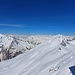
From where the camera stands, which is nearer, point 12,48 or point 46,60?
point 46,60

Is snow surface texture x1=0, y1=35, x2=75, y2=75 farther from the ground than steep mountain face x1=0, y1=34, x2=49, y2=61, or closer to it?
closer to it

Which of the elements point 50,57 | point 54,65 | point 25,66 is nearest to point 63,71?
point 54,65

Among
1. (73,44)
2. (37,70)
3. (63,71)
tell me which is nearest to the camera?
(63,71)

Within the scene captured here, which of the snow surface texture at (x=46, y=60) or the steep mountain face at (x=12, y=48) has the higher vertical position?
the steep mountain face at (x=12, y=48)

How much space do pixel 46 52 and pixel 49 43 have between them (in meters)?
1.19

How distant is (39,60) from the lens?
10.7 meters

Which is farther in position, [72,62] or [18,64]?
[18,64]

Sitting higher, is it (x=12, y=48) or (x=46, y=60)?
(x=12, y=48)

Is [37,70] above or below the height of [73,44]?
below

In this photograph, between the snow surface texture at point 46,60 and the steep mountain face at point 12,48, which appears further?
the steep mountain face at point 12,48

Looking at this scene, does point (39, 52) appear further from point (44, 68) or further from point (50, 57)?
point (44, 68)

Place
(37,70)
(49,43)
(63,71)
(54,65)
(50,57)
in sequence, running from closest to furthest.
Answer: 1. (63,71)
2. (54,65)
3. (37,70)
4. (50,57)
5. (49,43)

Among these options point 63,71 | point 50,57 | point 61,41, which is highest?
point 61,41

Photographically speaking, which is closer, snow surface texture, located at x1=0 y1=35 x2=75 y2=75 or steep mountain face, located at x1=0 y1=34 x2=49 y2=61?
snow surface texture, located at x1=0 y1=35 x2=75 y2=75
